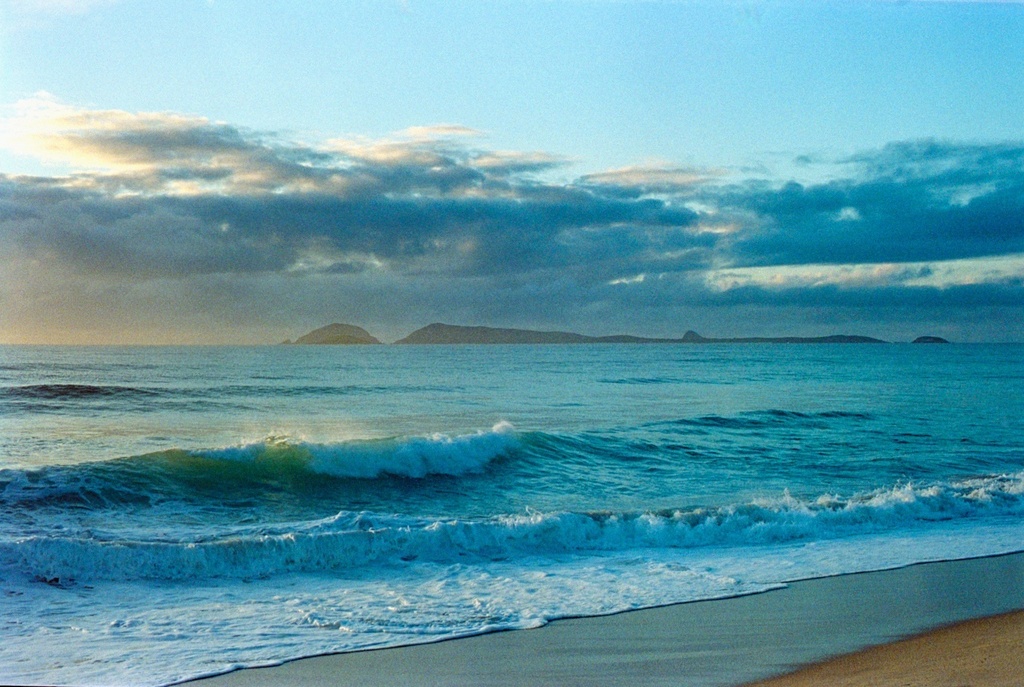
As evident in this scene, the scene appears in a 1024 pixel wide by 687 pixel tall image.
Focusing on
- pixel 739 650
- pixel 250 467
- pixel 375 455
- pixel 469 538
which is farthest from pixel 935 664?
pixel 250 467

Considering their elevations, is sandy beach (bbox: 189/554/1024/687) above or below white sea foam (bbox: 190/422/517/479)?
below

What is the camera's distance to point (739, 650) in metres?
7.07

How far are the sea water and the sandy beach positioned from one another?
0.45 m

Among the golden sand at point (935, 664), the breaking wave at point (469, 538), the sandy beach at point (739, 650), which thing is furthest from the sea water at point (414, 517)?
the golden sand at point (935, 664)

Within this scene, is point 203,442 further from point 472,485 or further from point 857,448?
point 857,448

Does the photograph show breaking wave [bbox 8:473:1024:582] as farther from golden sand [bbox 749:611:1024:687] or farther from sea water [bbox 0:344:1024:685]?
golden sand [bbox 749:611:1024:687]

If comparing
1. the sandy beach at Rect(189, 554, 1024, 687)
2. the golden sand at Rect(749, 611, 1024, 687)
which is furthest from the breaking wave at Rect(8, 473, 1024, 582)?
Result: the golden sand at Rect(749, 611, 1024, 687)

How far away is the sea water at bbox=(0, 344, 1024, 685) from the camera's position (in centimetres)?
803

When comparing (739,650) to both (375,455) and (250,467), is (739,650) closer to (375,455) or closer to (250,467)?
(375,455)

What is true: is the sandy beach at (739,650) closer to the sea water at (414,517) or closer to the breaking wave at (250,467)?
the sea water at (414,517)

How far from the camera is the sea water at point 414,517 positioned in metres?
8.03

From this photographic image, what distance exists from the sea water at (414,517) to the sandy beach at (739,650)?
45 cm

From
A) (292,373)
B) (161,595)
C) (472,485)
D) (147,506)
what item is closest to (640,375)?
(292,373)

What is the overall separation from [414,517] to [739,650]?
6.28 m
